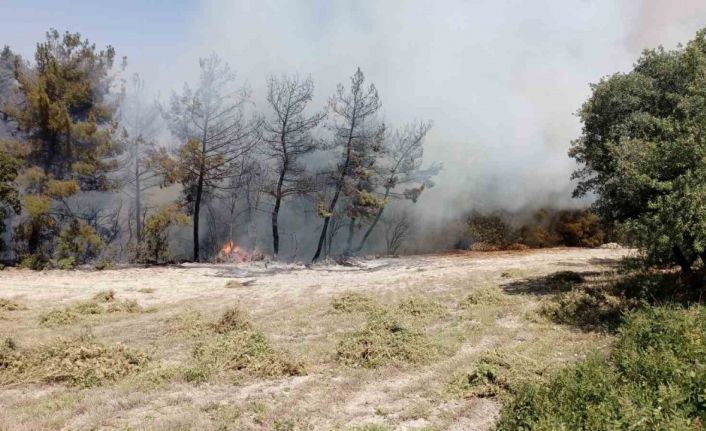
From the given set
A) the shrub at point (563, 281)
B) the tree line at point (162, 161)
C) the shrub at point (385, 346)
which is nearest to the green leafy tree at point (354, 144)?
the tree line at point (162, 161)

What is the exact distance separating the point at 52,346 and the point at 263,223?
1168 inches

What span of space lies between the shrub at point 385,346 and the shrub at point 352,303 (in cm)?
436

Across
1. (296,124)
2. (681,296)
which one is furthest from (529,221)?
(681,296)

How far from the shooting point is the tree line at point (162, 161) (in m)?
32.4

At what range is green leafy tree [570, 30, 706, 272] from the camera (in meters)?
14.0

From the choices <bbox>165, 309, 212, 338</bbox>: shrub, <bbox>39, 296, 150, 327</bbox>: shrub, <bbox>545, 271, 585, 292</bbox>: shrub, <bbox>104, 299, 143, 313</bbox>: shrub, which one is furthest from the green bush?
<bbox>104, 299, 143, 313</bbox>: shrub

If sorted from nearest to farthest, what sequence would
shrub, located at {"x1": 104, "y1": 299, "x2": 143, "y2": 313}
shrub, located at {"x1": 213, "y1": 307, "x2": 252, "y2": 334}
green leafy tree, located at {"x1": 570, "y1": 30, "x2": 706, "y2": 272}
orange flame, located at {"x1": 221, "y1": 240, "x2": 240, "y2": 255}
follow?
green leafy tree, located at {"x1": 570, "y1": 30, "x2": 706, "y2": 272}
shrub, located at {"x1": 213, "y1": 307, "x2": 252, "y2": 334}
shrub, located at {"x1": 104, "y1": 299, "x2": 143, "y2": 313}
orange flame, located at {"x1": 221, "y1": 240, "x2": 240, "y2": 255}

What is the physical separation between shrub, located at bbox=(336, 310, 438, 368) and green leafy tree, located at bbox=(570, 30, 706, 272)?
7.04 m

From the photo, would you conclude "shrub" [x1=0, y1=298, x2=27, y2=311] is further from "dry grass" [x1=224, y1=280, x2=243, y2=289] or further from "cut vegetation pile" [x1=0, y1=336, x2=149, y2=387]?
"dry grass" [x1=224, y1=280, x2=243, y2=289]

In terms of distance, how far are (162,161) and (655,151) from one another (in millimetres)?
28665

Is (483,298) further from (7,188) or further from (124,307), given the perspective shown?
(7,188)

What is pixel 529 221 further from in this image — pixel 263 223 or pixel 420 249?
pixel 263 223

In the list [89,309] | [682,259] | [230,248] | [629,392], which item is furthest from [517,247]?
[629,392]

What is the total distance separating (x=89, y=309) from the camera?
18.6 m
